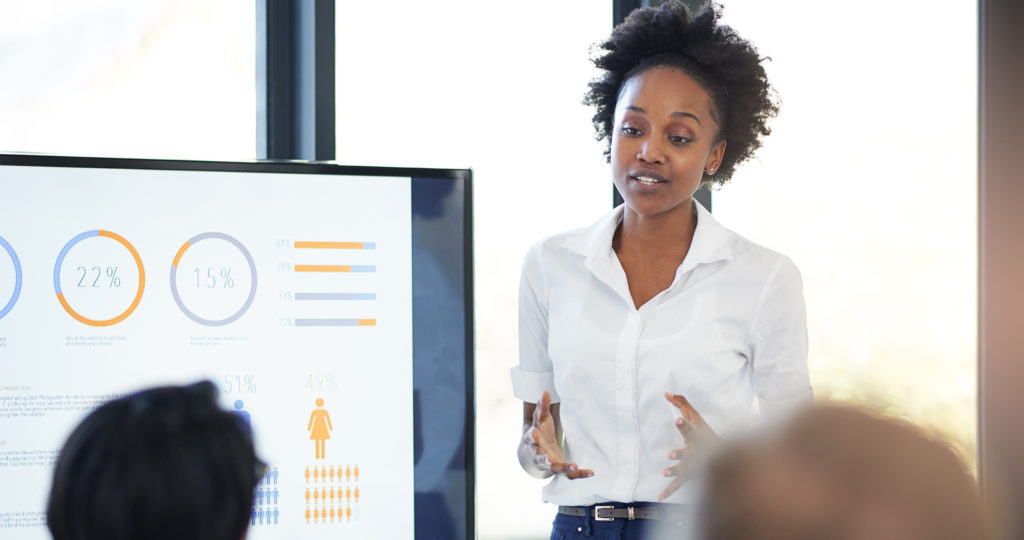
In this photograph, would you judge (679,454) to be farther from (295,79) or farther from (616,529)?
(295,79)

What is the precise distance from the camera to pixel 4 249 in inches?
73.0

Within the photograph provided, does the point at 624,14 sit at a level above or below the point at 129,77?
above

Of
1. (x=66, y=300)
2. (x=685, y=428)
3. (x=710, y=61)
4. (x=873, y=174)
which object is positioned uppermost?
(x=710, y=61)

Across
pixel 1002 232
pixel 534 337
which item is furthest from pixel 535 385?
pixel 1002 232

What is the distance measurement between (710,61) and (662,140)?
212 millimetres

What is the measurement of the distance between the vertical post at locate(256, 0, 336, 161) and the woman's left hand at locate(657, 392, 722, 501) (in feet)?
3.55

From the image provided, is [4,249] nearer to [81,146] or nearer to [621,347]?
[81,146]

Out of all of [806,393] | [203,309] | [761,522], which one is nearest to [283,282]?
[203,309]

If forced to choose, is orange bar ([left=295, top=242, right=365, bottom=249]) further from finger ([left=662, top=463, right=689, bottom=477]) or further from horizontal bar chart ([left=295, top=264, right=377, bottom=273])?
finger ([left=662, top=463, right=689, bottom=477])

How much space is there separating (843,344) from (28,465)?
2.04 meters

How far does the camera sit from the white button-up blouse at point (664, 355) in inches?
76.7

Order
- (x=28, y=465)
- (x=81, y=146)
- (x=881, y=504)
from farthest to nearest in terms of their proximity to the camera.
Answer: (x=81, y=146) < (x=28, y=465) < (x=881, y=504)

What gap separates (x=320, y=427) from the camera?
6.50 feet

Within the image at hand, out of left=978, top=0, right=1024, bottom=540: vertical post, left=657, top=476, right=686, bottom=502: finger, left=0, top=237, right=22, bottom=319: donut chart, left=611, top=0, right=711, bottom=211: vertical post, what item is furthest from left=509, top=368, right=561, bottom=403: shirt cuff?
left=978, top=0, right=1024, bottom=540: vertical post
